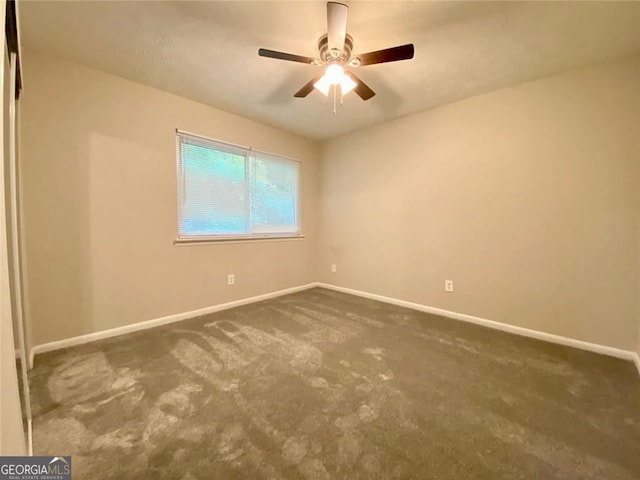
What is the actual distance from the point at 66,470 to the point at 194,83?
2.78m

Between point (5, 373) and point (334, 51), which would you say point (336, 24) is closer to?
point (334, 51)

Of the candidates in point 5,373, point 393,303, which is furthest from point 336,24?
point 393,303

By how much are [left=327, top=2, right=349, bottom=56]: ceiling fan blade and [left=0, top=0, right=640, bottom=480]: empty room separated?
0.02 meters

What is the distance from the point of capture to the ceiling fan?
5.13 ft

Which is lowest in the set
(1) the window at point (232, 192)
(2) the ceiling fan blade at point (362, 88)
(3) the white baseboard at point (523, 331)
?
(3) the white baseboard at point (523, 331)

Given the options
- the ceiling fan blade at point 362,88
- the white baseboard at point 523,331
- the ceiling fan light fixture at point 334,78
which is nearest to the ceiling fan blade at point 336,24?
the ceiling fan light fixture at point 334,78

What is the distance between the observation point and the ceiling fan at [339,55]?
156 cm

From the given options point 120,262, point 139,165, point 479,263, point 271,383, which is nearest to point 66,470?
point 271,383

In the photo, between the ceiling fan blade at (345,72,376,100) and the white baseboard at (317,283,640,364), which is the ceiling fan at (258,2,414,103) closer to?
the ceiling fan blade at (345,72,376,100)

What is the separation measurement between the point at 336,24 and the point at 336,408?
220 centimetres

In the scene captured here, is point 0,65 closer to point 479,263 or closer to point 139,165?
point 139,165

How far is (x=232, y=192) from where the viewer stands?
3264mm

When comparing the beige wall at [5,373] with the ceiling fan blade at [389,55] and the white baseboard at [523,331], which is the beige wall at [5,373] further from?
the white baseboard at [523,331]

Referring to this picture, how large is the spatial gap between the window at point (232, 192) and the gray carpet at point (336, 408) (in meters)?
1.24
